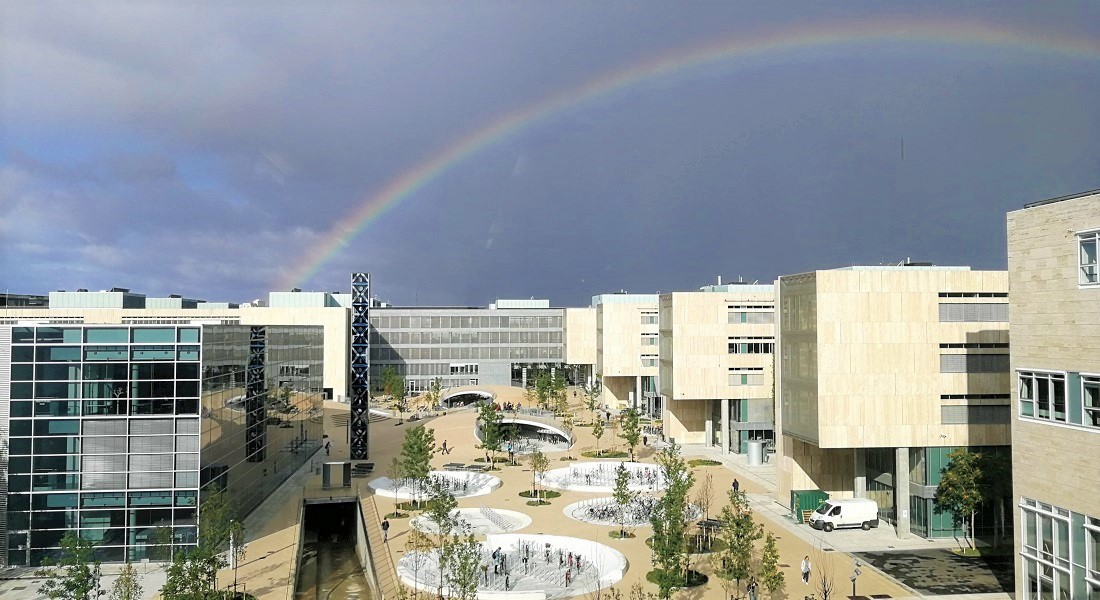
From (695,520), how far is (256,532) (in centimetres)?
2227

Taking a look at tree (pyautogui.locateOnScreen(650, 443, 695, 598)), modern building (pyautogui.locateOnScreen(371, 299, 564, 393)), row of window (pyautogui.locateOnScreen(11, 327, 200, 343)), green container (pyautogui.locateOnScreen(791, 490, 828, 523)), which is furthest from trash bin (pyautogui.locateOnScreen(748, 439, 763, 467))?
modern building (pyautogui.locateOnScreen(371, 299, 564, 393))

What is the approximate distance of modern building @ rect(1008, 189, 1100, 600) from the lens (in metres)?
22.6

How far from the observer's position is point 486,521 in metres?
40.6

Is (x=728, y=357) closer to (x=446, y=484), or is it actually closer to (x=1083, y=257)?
(x=446, y=484)

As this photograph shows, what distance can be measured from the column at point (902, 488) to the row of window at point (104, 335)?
3309cm

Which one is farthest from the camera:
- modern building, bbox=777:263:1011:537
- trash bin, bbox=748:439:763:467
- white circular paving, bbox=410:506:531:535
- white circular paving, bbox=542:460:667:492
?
trash bin, bbox=748:439:763:467

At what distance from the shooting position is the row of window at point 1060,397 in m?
22.6

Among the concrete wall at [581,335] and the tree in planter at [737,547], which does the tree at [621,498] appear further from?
the concrete wall at [581,335]

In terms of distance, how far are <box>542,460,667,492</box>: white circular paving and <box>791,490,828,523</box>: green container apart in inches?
364

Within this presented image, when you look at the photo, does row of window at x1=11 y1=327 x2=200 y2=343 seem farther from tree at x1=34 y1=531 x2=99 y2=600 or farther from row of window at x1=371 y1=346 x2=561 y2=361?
row of window at x1=371 y1=346 x2=561 y2=361

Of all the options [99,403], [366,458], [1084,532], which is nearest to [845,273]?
[1084,532]

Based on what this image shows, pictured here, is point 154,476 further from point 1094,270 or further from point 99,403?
point 1094,270

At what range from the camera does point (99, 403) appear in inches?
1266

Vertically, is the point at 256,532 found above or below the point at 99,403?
below
